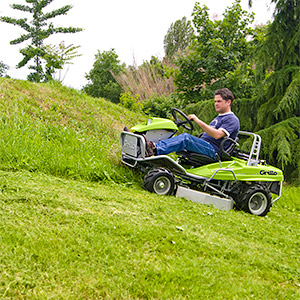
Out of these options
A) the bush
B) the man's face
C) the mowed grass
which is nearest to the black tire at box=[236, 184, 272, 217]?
the mowed grass

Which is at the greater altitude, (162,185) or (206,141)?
(206,141)

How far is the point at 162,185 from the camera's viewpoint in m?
4.78

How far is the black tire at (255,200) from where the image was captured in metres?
4.89

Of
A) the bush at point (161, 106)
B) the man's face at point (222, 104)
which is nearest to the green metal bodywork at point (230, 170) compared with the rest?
the man's face at point (222, 104)

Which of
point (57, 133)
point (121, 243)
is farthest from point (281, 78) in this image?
point (121, 243)

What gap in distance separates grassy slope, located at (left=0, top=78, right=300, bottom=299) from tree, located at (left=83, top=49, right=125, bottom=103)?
1711 centimetres

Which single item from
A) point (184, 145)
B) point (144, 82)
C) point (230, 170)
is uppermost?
point (144, 82)

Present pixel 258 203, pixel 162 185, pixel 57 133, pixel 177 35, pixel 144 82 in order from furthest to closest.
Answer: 1. pixel 177 35
2. pixel 144 82
3. pixel 57 133
4. pixel 258 203
5. pixel 162 185

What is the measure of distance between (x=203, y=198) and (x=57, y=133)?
3.04 m

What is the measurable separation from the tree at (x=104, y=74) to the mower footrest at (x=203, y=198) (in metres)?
17.5

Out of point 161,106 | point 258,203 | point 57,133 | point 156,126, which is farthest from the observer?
point 161,106

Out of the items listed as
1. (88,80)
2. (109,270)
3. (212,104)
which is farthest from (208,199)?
(88,80)

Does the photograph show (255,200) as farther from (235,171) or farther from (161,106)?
(161,106)

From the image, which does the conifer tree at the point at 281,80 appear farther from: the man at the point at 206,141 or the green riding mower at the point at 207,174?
the man at the point at 206,141
